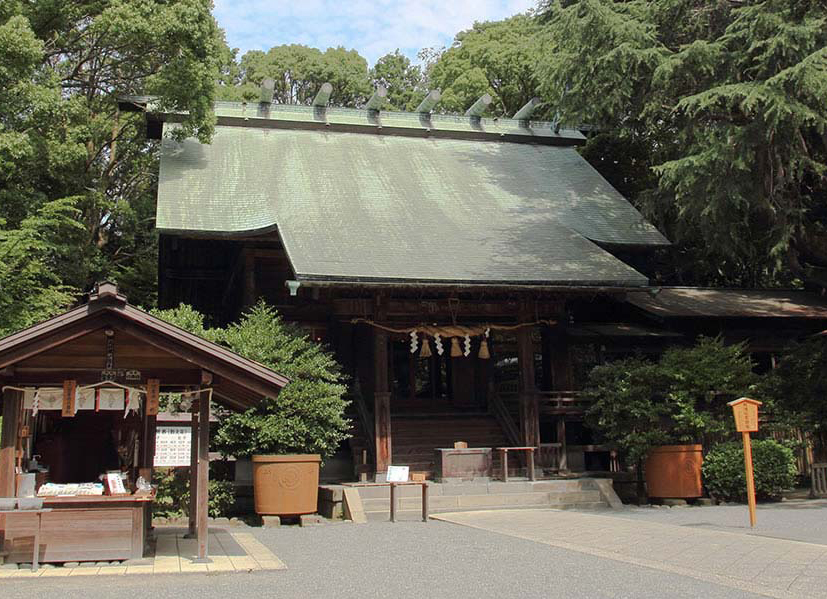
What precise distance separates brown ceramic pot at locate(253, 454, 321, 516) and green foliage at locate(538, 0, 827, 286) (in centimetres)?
905

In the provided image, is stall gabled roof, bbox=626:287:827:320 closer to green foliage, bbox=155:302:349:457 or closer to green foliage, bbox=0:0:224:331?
green foliage, bbox=155:302:349:457

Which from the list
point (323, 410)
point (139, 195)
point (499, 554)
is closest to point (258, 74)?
point (139, 195)

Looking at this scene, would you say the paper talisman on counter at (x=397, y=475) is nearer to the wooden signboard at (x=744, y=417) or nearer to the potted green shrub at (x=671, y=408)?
the potted green shrub at (x=671, y=408)

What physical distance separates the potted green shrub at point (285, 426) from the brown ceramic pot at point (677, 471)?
5.74 m

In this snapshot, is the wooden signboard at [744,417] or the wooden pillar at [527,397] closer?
the wooden signboard at [744,417]

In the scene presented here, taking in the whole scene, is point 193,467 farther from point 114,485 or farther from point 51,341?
point 51,341

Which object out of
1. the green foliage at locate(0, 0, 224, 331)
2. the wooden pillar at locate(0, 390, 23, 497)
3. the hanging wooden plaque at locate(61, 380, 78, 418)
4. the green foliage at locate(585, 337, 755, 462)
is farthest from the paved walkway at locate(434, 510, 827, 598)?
the green foliage at locate(0, 0, 224, 331)

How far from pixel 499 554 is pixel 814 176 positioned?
568 inches

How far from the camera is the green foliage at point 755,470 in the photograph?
1409 centimetres

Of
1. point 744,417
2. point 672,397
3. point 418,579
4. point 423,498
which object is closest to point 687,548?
point 744,417

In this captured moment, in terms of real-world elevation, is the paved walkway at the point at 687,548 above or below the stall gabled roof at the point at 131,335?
below

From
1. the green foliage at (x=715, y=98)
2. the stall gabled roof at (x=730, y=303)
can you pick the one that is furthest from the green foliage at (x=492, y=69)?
the stall gabled roof at (x=730, y=303)

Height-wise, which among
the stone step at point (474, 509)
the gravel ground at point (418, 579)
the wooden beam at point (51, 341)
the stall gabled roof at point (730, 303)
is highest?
the stall gabled roof at point (730, 303)

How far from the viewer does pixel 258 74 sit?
122 feet
